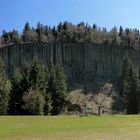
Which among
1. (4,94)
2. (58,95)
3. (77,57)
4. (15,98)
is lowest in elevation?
(15,98)

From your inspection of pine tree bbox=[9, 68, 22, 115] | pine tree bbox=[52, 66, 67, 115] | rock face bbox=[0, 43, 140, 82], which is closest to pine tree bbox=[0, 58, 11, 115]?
pine tree bbox=[9, 68, 22, 115]

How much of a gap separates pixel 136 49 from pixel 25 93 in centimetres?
9657

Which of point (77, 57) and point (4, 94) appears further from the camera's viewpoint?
point (77, 57)

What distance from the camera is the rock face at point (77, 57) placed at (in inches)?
5856

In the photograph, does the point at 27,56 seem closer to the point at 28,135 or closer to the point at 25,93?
the point at 25,93

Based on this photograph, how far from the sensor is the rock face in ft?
488

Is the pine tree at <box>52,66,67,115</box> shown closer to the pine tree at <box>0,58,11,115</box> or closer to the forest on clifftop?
the pine tree at <box>0,58,11,115</box>

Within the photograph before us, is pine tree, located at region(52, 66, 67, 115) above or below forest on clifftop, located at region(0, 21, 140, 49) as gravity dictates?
below

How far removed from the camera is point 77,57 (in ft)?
511

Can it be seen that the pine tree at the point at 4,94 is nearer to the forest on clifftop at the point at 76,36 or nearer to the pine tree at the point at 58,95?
the pine tree at the point at 58,95

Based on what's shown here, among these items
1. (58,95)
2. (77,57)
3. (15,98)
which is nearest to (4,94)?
(15,98)

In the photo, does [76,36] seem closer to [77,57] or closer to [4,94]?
[77,57]

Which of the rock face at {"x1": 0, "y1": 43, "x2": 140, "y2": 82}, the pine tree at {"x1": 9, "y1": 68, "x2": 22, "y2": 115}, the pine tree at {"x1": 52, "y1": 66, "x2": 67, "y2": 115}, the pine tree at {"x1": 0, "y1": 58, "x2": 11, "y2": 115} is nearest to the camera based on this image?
the pine tree at {"x1": 9, "y1": 68, "x2": 22, "y2": 115}

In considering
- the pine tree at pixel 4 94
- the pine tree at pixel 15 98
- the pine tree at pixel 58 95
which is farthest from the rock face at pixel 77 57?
the pine tree at pixel 15 98
